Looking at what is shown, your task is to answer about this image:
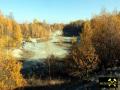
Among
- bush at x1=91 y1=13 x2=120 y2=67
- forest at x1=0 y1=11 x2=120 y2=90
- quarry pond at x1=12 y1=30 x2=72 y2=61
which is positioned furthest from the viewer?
quarry pond at x1=12 y1=30 x2=72 y2=61

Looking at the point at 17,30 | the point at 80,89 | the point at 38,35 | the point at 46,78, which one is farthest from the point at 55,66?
the point at 38,35

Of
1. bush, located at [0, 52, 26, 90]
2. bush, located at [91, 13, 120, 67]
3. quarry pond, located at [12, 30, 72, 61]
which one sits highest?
bush, located at [91, 13, 120, 67]

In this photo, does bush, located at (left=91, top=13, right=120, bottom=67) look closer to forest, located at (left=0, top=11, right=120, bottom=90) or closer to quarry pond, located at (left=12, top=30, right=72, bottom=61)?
forest, located at (left=0, top=11, right=120, bottom=90)

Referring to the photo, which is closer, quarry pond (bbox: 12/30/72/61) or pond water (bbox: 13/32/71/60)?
quarry pond (bbox: 12/30/72/61)

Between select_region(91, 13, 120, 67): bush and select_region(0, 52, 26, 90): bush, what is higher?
select_region(91, 13, 120, 67): bush

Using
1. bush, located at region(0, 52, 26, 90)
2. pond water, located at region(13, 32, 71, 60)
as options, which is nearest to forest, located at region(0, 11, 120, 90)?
bush, located at region(0, 52, 26, 90)

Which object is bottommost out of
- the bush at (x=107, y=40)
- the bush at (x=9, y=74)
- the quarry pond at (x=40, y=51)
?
the quarry pond at (x=40, y=51)

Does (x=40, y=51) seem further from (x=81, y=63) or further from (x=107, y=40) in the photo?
(x=81, y=63)

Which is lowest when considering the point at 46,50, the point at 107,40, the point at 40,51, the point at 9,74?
the point at 40,51

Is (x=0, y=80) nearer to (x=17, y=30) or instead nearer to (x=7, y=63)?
(x=7, y=63)

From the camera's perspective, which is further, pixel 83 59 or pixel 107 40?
pixel 107 40

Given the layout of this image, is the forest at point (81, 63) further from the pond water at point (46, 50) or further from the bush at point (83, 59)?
the pond water at point (46, 50)

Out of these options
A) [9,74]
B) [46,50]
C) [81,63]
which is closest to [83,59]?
[81,63]

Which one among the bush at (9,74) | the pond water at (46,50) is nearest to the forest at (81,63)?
the bush at (9,74)
